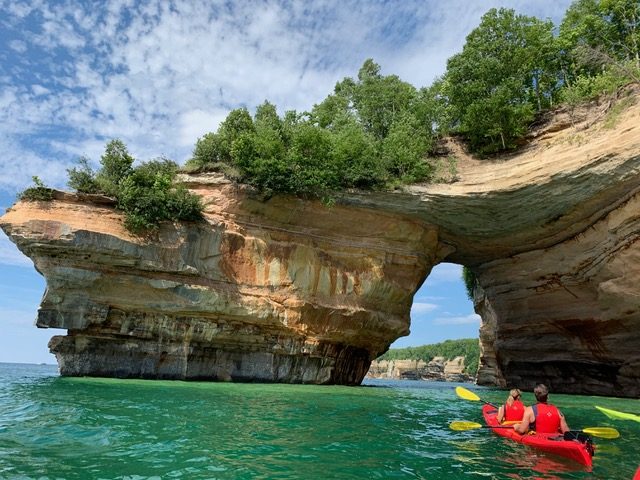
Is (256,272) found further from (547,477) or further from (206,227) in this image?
(547,477)

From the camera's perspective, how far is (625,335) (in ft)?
67.8

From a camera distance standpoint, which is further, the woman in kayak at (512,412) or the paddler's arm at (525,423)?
the woman in kayak at (512,412)

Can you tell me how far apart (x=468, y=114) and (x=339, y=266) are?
28.2 ft

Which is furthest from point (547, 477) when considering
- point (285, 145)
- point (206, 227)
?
point (285, 145)

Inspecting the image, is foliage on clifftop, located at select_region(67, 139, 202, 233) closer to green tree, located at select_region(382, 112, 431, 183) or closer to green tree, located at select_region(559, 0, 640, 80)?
green tree, located at select_region(382, 112, 431, 183)

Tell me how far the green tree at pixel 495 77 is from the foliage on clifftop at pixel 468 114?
43 millimetres

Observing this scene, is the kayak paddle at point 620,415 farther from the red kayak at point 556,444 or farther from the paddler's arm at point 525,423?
the red kayak at point 556,444

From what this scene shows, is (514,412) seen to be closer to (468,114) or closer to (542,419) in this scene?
(542,419)

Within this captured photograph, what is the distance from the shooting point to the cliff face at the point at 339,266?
57.4 feet

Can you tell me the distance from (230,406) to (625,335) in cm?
1809

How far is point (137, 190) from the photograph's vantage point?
1862 cm

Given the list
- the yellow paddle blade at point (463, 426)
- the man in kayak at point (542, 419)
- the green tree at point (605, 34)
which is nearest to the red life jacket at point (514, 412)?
the yellow paddle blade at point (463, 426)

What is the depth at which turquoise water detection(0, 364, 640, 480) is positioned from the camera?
5598 mm

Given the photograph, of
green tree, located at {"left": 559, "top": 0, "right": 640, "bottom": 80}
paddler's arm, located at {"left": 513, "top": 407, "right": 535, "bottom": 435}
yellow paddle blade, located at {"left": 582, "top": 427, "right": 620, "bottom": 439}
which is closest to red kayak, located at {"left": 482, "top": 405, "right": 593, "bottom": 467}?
paddler's arm, located at {"left": 513, "top": 407, "right": 535, "bottom": 435}
